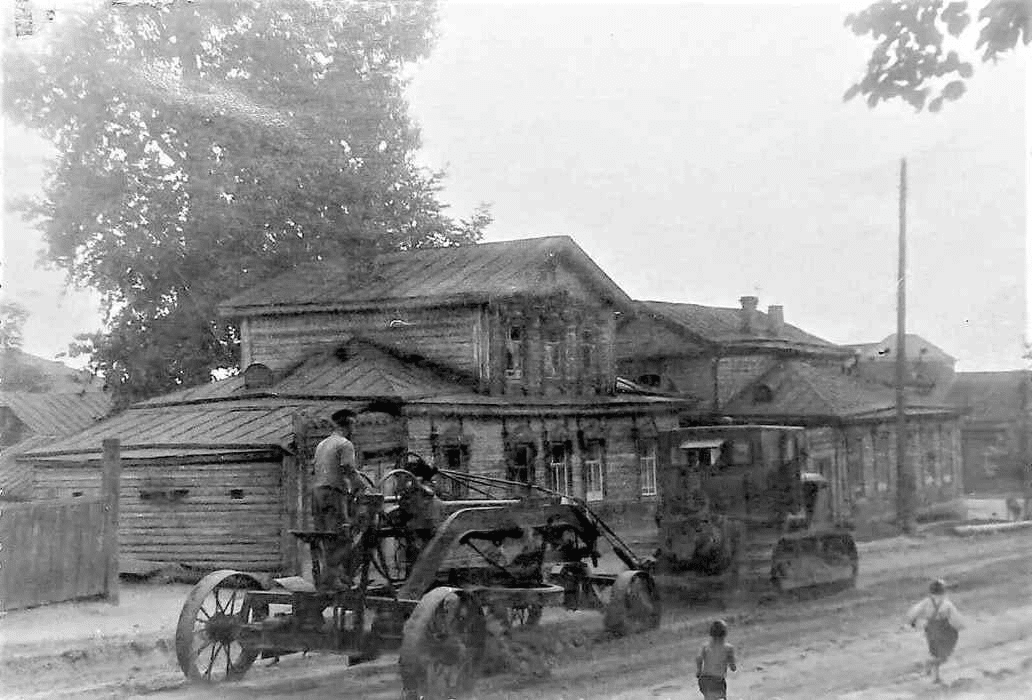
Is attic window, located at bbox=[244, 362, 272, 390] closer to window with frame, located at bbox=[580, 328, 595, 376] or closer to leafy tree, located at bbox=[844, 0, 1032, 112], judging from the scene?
window with frame, located at bbox=[580, 328, 595, 376]

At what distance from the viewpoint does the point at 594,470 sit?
33.3ft

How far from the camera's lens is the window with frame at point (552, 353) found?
394 inches

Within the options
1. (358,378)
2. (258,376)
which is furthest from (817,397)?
(258,376)

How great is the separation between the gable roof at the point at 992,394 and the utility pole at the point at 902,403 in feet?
1.42

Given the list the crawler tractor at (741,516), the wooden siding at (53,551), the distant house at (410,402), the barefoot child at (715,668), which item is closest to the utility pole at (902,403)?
the crawler tractor at (741,516)

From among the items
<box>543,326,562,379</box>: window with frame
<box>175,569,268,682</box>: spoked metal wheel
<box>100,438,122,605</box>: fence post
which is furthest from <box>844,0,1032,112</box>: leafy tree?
<box>100,438,122,605</box>: fence post

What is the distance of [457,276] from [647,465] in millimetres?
2274

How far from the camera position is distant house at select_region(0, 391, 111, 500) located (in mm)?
10875

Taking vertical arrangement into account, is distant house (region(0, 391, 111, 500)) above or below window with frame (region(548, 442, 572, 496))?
above

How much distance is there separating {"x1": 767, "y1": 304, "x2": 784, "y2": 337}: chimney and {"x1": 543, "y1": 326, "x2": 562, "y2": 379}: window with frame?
5.18ft

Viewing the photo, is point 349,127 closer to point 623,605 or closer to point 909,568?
point 623,605

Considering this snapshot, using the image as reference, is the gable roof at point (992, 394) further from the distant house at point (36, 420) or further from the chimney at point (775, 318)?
the distant house at point (36, 420)

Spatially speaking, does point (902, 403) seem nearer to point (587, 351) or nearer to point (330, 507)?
point (587, 351)

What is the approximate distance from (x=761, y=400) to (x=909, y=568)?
178cm
